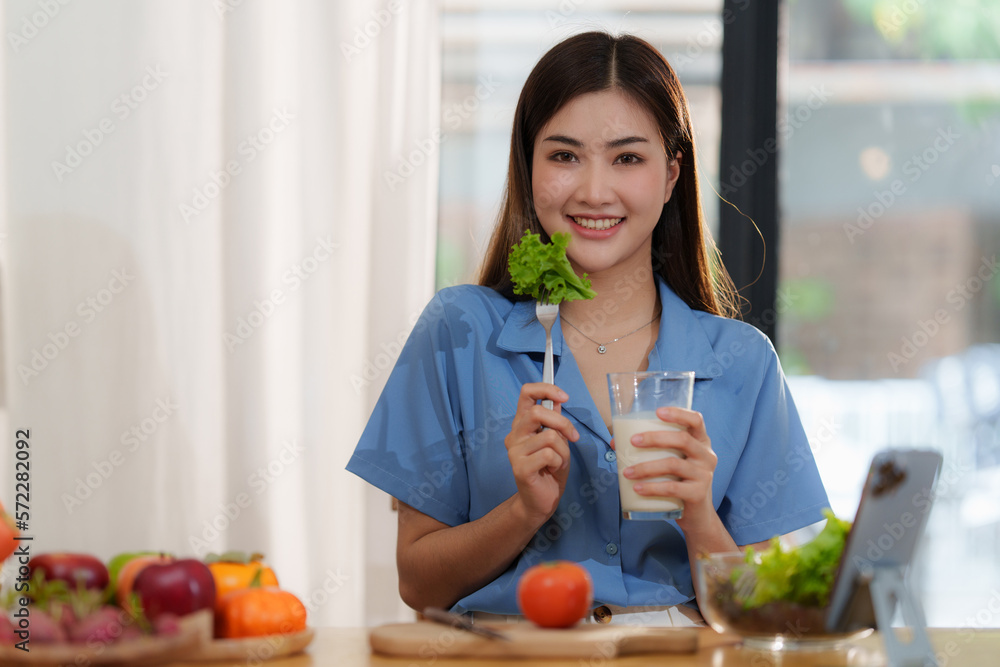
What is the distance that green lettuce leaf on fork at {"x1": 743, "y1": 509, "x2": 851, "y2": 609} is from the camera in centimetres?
116

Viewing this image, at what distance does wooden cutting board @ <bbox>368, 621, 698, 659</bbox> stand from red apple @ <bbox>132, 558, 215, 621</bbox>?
0.24 metres

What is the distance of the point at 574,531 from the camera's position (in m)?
1.87

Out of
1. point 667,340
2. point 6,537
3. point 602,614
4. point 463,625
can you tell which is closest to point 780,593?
point 463,625

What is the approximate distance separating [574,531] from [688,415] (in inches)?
21.0

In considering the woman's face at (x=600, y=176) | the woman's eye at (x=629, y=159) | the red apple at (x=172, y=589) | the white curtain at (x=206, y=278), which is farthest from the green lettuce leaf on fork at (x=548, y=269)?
the white curtain at (x=206, y=278)

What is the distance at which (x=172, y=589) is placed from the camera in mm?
A: 1118

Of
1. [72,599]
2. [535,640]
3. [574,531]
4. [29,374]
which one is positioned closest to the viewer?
[72,599]

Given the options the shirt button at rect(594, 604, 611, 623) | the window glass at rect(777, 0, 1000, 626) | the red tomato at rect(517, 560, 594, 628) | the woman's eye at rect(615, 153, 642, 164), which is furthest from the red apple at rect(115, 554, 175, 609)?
the window glass at rect(777, 0, 1000, 626)

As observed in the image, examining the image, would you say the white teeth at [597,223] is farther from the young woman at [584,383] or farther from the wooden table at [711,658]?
the wooden table at [711,658]

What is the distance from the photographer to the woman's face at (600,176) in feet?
6.41

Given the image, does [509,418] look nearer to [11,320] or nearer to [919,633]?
[919,633]

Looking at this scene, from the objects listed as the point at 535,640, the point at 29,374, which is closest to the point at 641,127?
the point at 535,640

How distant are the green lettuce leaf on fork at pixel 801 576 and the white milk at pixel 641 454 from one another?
30 cm

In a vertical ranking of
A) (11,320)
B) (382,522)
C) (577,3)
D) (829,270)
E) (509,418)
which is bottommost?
(382,522)
